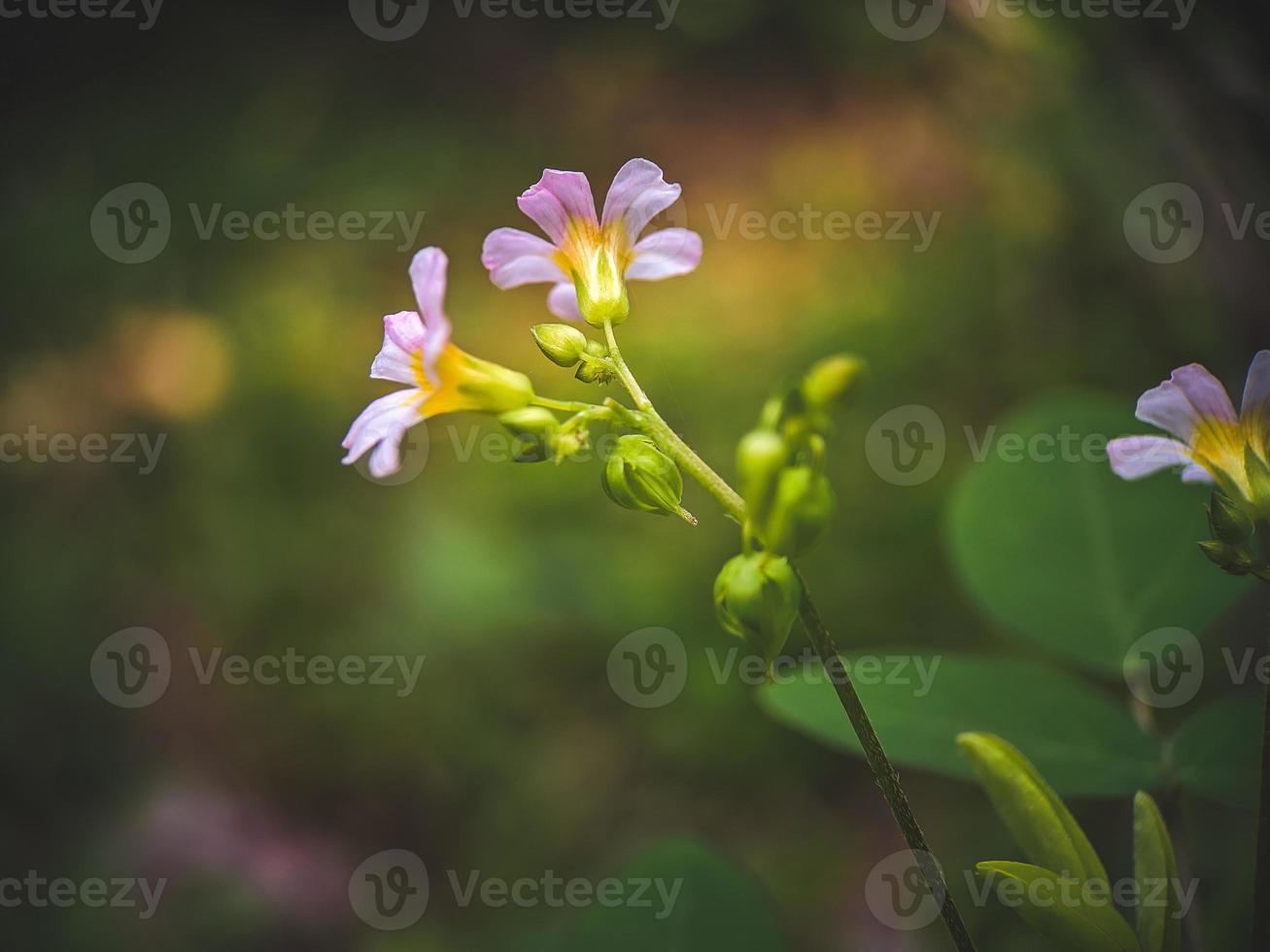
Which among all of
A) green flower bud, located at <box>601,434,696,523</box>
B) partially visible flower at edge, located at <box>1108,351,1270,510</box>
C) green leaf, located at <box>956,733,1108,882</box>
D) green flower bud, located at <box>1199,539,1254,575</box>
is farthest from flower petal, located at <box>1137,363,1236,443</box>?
green flower bud, located at <box>601,434,696,523</box>

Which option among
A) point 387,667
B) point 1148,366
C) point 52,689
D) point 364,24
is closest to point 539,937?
point 387,667

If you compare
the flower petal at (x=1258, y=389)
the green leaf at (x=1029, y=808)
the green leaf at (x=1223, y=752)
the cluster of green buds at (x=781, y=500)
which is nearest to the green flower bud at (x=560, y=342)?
the cluster of green buds at (x=781, y=500)

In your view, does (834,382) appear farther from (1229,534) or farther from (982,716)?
(982,716)

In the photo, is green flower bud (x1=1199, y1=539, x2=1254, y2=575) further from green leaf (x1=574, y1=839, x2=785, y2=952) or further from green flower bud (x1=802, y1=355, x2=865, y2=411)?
A: green leaf (x1=574, y1=839, x2=785, y2=952)

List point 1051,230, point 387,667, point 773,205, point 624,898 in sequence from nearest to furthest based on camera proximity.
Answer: point 624,898
point 387,667
point 1051,230
point 773,205

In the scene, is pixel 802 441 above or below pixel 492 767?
above

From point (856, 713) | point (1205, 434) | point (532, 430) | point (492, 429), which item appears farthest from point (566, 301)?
point (492, 429)

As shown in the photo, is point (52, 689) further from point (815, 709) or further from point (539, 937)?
point (815, 709)
